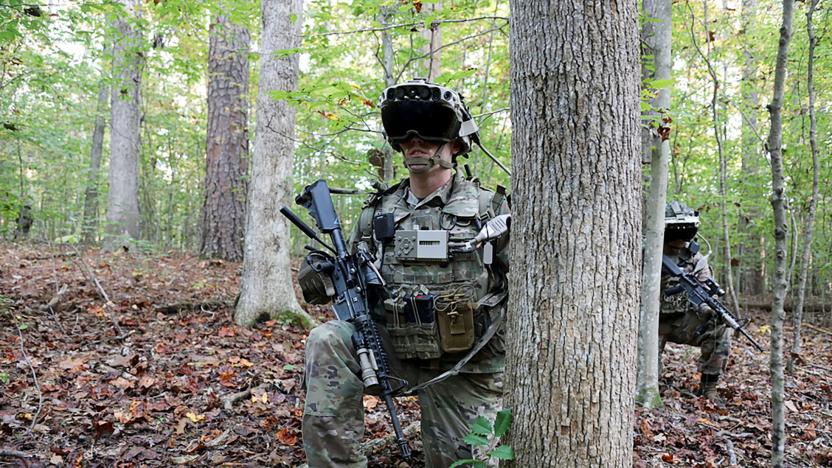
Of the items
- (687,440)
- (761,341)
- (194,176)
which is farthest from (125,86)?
(194,176)

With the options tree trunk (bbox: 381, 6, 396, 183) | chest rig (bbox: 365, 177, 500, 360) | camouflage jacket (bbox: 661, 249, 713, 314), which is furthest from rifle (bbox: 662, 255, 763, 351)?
chest rig (bbox: 365, 177, 500, 360)

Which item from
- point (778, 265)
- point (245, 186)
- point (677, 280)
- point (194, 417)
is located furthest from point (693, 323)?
point (245, 186)

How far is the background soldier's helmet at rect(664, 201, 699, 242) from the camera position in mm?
5344

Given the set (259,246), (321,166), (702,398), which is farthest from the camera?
(321,166)

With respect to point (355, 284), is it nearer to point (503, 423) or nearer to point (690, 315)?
point (503, 423)

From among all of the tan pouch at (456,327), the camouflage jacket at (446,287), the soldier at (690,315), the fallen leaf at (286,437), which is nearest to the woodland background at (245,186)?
the fallen leaf at (286,437)

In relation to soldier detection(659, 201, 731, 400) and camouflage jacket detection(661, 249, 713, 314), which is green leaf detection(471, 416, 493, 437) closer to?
soldier detection(659, 201, 731, 400)

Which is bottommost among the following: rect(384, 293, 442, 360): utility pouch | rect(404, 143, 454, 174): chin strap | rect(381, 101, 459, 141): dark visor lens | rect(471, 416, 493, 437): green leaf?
rect(471, 416, 493, 437): green leaf

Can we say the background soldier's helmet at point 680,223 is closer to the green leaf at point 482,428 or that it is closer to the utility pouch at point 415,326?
the utility pouch at point 415,326

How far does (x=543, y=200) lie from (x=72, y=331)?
202 inches

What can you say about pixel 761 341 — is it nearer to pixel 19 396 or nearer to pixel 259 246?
pixel 259 246

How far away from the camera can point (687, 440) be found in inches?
145

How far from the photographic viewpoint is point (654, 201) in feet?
13.9

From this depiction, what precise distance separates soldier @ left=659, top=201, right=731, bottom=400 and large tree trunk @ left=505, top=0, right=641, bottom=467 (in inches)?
159
